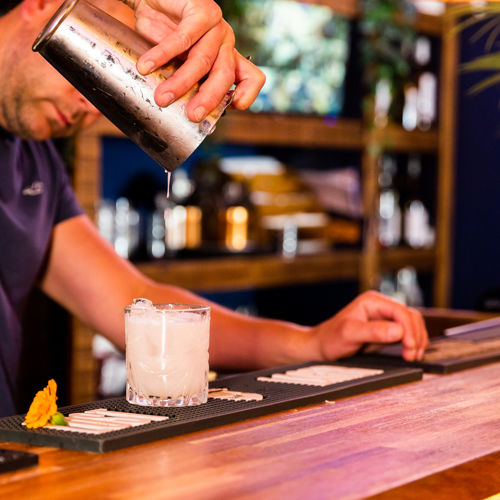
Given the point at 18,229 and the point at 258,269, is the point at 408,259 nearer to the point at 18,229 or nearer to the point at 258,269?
the point at 258,269

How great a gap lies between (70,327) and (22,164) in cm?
143

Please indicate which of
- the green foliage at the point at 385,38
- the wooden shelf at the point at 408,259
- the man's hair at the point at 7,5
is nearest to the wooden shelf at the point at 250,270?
the wooden shelf at the point at 408,259

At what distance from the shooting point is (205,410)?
116 centimetres

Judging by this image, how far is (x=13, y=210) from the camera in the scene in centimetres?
188

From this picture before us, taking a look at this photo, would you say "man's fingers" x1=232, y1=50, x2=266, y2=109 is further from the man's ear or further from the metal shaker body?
the man's ear

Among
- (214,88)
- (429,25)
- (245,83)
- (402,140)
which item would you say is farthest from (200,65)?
(429,25)

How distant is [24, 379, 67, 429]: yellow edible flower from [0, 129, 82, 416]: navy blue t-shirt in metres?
0.79

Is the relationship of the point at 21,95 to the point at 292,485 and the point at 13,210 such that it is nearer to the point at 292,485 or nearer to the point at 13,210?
the point at 13,210

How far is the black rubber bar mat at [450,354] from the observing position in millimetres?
1568

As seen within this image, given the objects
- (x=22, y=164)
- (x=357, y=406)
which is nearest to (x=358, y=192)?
(x=22, y=164)

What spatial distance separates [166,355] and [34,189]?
34.5 inches

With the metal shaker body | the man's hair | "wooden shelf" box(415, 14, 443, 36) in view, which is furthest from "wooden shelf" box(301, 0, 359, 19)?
the metal shaker body

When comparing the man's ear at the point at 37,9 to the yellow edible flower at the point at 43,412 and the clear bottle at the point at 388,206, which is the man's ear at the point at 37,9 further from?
the clear bottle at the point at 388,206

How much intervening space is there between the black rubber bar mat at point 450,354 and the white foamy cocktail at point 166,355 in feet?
1.53
